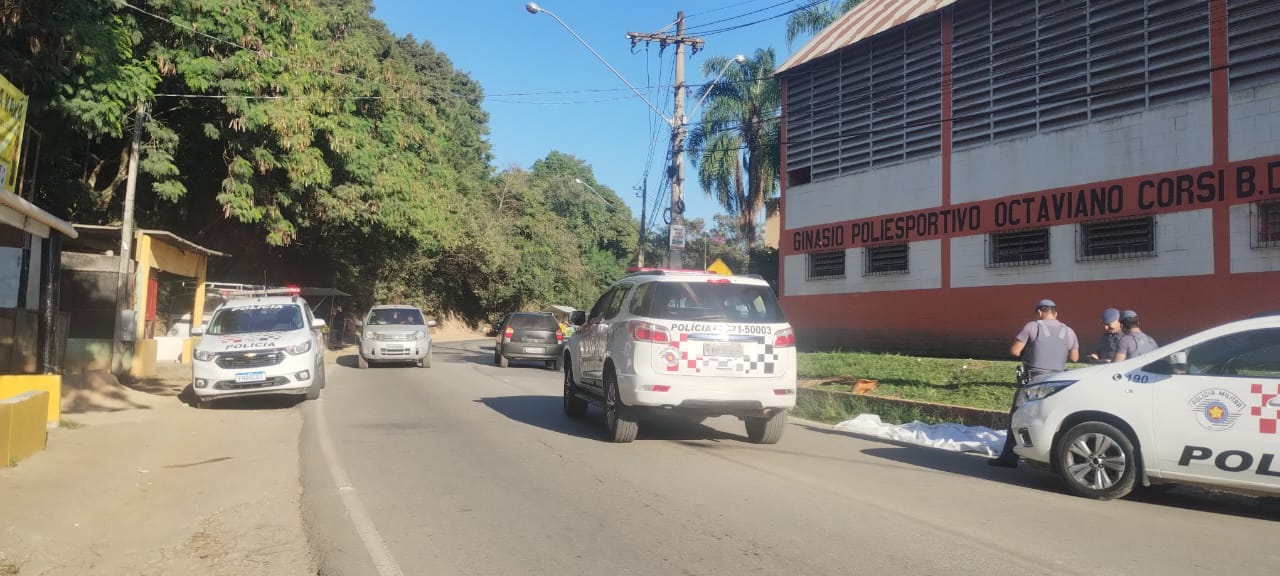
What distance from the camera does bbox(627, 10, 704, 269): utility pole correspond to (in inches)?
872

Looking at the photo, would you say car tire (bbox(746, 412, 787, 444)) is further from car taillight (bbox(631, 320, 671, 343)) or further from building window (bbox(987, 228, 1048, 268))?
building window (bbox(987, 228, 1048, 268))

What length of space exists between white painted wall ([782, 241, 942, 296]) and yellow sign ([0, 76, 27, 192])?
17369mm

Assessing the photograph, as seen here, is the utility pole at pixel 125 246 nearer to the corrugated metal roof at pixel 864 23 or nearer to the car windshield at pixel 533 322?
the car windshield at pixel 533 322

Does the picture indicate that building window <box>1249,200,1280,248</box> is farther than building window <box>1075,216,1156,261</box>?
No

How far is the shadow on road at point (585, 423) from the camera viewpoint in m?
11.5

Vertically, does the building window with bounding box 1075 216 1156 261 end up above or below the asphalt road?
above

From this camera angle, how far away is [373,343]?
23953 millimetres

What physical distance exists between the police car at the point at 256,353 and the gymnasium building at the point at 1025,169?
531 inches

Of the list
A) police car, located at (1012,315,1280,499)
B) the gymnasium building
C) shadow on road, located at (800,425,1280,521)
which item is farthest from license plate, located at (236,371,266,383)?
the gymnasium building

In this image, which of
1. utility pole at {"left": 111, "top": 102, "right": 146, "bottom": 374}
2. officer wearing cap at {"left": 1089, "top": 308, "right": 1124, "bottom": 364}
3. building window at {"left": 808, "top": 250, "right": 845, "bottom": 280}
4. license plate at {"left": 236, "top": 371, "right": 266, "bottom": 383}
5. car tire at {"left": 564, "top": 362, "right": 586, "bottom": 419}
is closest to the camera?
officer wearing cap at {"left": 1089, "top": 308, "right": 1124, "bottom": 364}

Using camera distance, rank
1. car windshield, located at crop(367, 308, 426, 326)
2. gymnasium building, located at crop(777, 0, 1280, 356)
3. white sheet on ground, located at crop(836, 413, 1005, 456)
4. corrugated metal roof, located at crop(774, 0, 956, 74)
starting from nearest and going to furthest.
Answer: white sheet on ground, located at crop(836, 413, 1005, 456)
gymnasium building, located at crop(777, 0, 1280, 356)
corrugated metal roof, located at crop(774, 0, 956, 74)
car windshield, located at crop(367, 308, 426, 326)

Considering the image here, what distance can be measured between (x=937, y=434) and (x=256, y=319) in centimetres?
1105

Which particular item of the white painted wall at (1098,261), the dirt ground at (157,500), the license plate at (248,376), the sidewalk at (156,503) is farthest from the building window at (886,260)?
the sidewalk at (156,503)

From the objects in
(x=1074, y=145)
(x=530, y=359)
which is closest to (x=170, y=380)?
(x=530, y=359)
